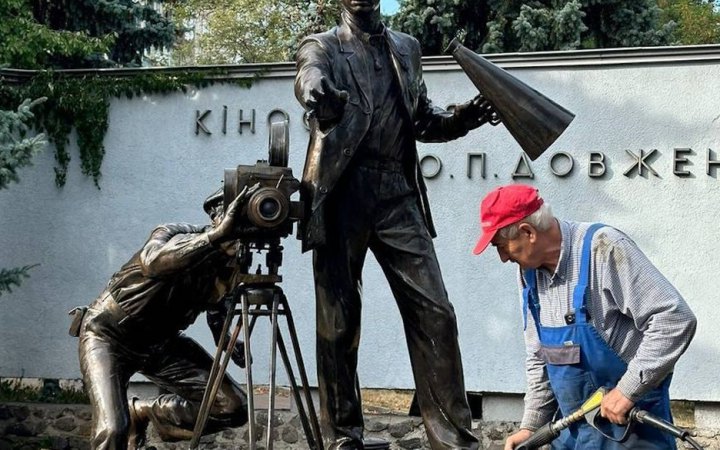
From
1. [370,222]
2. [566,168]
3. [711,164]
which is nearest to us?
[370,222]

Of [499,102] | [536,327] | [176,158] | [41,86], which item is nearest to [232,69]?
[176,158]

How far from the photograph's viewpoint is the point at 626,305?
4410 mm

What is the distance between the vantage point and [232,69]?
10.6 metres

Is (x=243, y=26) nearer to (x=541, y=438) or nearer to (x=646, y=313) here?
(x=541, y=438)

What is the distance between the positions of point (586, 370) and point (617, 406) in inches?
8.7

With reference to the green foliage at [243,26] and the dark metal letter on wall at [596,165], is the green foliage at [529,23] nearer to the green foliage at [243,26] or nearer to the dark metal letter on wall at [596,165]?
the dark metal letter on wall at [596,165]

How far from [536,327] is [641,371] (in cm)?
51

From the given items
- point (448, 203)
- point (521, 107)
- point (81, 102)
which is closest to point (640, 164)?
point (448, 203)

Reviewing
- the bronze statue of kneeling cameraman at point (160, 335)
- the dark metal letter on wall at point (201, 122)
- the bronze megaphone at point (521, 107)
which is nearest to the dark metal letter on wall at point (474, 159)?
the dark metal letter on wall at point (201, 122)

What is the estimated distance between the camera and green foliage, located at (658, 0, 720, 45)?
2622cm

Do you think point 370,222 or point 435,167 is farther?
point 435,167

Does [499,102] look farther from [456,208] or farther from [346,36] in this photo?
[456,208]

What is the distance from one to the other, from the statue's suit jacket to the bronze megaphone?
353 mm

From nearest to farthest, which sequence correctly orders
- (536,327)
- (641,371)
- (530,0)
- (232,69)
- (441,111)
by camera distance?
(641,371) → (536,327) → (441,111) → (232,69) → (530,0)
